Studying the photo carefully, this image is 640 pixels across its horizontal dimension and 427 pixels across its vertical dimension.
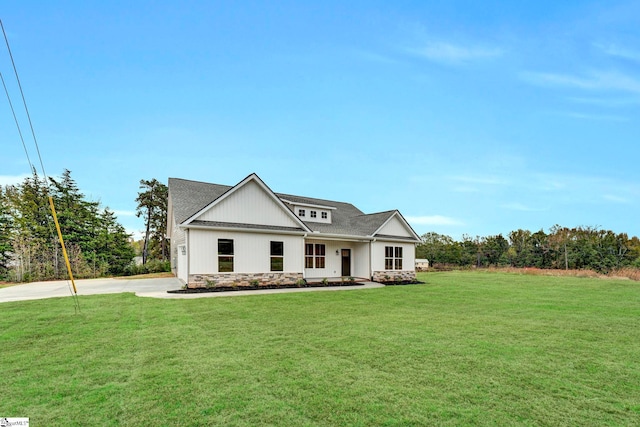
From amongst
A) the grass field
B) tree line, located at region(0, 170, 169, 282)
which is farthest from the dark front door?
tree line, located at region(0, 170, 169, 282)

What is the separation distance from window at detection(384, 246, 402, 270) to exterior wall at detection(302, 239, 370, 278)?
1.33 metres

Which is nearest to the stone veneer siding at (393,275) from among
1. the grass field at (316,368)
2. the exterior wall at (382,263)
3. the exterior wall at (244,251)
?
the exterior wall at (382,263)

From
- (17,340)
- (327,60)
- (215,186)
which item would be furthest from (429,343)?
(215,186)

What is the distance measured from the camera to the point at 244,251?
14289 mm

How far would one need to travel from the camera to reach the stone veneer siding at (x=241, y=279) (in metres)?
13.1

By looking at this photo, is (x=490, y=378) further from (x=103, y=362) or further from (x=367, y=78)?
(x=367, y=78)

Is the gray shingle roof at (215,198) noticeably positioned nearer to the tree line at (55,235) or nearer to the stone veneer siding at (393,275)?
the stone veneer siding at (393,275)

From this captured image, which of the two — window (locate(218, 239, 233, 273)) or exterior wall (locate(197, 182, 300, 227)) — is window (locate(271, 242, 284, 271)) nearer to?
exterior wall (locate(197, 182, 300, 227))

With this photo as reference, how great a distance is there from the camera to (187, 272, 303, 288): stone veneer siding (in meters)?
13.1

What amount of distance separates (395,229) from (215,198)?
10518 millimetres

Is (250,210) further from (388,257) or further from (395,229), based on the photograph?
(395,229)

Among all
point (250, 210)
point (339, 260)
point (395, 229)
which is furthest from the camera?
point (395, 229)

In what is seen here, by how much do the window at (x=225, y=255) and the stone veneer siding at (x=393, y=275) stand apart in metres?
8.46

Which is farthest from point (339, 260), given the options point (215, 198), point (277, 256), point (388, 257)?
point (215, 198)
